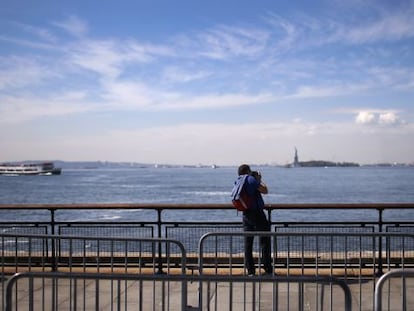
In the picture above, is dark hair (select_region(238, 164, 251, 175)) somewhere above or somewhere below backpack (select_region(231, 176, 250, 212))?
above

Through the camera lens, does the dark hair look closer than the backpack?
No

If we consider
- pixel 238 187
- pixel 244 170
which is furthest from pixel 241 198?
pixel 244 170

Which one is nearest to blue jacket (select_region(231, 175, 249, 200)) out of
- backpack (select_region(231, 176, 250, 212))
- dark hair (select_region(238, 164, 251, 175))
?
backpack (select_region(231, 176, 250, 212))

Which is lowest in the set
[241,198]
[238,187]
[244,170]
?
[241,198]

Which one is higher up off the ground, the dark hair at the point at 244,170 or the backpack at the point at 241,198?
the dark hair at the point at 244,170

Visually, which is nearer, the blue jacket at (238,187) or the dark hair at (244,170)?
the blue jacket at (238,187)

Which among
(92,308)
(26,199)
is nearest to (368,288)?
(92,308)

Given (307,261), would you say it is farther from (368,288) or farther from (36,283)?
(36,283)

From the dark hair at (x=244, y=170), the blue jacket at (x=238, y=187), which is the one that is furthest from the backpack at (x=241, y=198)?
the dark hair at (x=244, y=170)

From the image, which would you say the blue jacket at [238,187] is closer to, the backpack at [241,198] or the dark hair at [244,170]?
the backpack at [241,198]

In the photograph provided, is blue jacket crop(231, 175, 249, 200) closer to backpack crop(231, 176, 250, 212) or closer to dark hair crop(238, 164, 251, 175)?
backpack crop(231, 176, 250, 212)

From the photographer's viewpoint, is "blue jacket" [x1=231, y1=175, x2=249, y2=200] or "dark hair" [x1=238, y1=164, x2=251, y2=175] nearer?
"blue jacket" [x1=231, y1=175, x2=249, y2=200]

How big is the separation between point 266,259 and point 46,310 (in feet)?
11.0

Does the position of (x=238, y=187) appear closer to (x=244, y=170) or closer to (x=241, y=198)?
(x=241, y=198)
